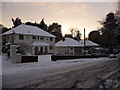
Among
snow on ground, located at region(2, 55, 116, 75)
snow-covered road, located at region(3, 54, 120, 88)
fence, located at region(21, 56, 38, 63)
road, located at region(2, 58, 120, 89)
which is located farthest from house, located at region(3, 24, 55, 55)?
road, located at region(2, 58, 120, 89)

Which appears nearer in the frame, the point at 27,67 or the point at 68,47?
the point at 27,67

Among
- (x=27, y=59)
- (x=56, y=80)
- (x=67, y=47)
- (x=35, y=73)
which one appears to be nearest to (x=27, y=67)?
(x=27, y=59)

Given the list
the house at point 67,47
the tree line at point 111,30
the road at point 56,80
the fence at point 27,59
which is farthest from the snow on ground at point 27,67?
the tree line at point 111,30

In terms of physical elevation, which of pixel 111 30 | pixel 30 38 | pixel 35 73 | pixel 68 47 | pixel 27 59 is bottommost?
pixel 35 73

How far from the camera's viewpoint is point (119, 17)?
67812 millimetres

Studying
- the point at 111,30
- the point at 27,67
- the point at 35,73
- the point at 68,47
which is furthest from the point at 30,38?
the point at 35,73

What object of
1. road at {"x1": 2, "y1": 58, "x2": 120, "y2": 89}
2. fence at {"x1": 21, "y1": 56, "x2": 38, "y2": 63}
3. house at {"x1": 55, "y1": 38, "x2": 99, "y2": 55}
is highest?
house at {"x1": 55, "y1": 38, "x2": 99, "y2": 55}

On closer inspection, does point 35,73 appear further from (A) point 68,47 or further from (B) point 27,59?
(A) point 68,47

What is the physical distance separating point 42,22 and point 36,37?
24.7 meters

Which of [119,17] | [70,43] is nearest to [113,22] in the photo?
[119,17]

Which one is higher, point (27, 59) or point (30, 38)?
point (30, 38)

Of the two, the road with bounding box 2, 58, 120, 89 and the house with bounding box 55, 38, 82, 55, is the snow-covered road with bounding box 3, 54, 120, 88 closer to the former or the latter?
the road with bounding box 2, 58, 120, 89

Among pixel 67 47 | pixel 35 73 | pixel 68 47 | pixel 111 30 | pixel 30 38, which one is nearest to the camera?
pixel 35 73

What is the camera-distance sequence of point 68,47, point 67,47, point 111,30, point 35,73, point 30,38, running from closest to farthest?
point 35,73, point 30,38, point 68,47, point 67,47, point 111,30
